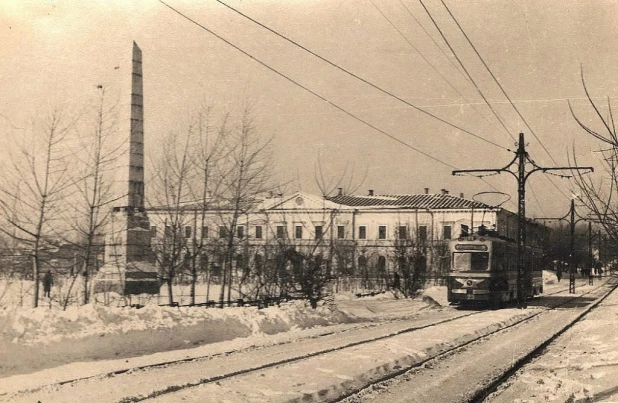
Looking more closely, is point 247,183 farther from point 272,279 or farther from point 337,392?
point 337,392

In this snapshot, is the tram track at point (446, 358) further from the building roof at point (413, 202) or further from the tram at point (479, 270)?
the building roof at point (413, 202)

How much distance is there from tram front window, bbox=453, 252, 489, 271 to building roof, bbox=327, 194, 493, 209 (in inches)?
1489

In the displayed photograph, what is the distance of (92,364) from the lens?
36.5 feet

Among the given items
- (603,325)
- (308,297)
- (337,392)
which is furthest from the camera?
(308,297)

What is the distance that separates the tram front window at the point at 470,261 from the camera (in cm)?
2697

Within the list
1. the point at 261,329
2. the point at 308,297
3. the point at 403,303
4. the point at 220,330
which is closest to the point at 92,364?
the point at 220,330

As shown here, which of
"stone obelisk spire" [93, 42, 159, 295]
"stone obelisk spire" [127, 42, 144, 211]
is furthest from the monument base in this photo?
"stone obelisk spire" [127, 42, 144, 211]

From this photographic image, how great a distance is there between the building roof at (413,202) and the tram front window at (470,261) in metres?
37.8

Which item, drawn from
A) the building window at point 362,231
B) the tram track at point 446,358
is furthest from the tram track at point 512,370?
the building window at point 362,231

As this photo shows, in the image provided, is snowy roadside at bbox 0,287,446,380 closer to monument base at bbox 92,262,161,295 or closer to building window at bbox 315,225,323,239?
building window at bbox 315,225,323,239

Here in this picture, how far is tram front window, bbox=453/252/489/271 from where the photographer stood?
27.0 m

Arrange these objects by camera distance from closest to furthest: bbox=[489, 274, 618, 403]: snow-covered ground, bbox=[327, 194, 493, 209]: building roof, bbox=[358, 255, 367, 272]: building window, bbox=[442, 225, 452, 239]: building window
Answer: bbox=[489, 274, 618, 403]: snow-covered ground, bbox=[358, 255, 367, 272]: building window, bbox=[442, 225, 452, 239]: building window, bbox=[327, 194, 493, 209]: building roof

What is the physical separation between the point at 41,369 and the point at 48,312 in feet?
5.06

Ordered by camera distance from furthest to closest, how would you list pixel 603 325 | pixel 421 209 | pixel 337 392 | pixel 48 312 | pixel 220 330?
pixel 421 209 < pixel 603 325 < pixel 220 330 < pixel 48 312 < pixel 337 392
